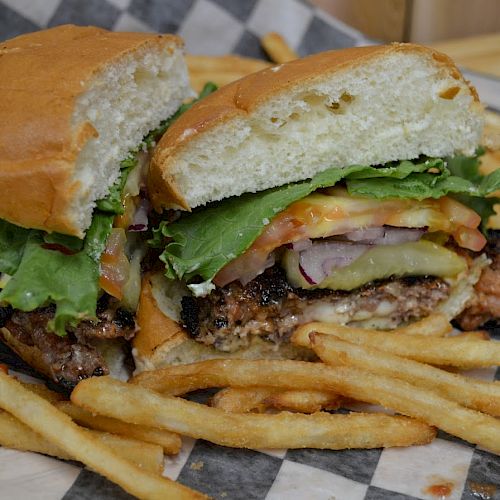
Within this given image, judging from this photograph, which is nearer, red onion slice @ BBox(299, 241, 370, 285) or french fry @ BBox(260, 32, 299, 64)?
red onion slice @ BBox(299, 241, 370, 285)

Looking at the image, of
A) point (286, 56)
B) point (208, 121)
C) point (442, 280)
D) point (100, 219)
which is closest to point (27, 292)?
point (100, 219)

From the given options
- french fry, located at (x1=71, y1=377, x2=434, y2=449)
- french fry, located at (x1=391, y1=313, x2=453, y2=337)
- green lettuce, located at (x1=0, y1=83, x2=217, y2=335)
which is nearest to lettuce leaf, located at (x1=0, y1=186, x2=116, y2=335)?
green lettuce, located at (x1=0, y1=83, x2=217, y2=335)

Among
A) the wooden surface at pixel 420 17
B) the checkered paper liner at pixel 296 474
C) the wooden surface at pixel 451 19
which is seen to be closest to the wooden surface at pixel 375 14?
the wooden surface at pixel 420 17

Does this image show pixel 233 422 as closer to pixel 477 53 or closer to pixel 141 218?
pixel 141 218

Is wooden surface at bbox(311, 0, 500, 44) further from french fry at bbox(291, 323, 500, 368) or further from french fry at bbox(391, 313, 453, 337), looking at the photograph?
french fry at bbox(291, 323, 500, 368)

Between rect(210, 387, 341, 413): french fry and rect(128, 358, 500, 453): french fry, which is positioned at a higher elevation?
rect(128, 358, 500, 453): french fry

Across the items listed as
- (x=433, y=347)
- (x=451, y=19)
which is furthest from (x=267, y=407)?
(x=451, y=19)
